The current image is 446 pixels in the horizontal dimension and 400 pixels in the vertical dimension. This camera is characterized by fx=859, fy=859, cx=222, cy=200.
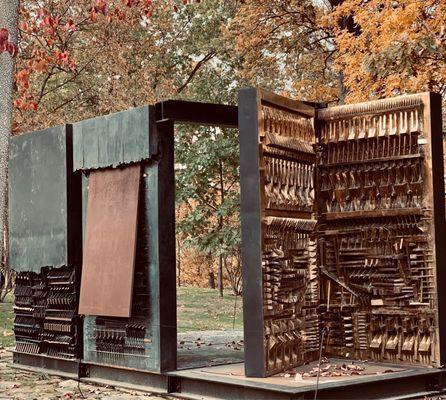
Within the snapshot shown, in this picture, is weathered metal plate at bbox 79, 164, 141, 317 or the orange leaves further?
the orange leaves

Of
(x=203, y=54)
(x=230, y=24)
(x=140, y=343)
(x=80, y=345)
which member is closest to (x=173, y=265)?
(x=140, y=343)

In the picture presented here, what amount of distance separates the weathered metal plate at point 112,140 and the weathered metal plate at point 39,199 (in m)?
0.27

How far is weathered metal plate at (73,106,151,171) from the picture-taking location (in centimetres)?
874

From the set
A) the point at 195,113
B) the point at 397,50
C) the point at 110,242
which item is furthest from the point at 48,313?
the point at 397,50

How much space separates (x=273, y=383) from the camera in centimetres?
729

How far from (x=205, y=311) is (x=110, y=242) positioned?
10405mm

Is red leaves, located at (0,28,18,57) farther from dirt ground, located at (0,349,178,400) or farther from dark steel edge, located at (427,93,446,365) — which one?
dark steel edge, located at (427,93,446,365)

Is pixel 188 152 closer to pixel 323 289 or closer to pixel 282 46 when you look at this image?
pixel 282 46

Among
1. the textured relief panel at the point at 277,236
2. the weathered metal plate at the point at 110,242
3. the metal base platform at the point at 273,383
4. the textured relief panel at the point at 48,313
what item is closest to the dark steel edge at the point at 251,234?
the textured relief panel at the point at 277,236

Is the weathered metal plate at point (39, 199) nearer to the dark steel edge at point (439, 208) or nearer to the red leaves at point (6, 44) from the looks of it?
the red leaves at point (6, 44)

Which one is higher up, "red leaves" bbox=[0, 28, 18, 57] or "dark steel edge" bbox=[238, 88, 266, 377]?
"red leaves" bbox=[0, 28, 18, 57]

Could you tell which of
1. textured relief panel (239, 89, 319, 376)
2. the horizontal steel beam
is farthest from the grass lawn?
textured relief panel (239, 89, 319, 376)

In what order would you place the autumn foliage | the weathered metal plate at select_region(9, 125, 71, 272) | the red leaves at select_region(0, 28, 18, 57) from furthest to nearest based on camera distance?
the autumn foliage → the weathered metal plate at select_region(9, 125, 71, 272) → the red leaves at select_region(0, 28, 18, 57)

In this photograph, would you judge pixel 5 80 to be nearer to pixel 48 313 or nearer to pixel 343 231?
pixel 48 313
